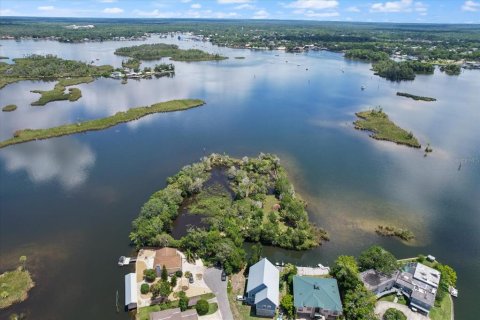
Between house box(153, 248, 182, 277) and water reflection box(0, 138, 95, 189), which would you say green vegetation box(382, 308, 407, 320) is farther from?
water reflection box(0, 138, 95, 189)

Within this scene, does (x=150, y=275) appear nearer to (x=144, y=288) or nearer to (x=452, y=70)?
(x=144, y=288)

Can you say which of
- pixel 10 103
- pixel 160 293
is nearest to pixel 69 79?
pixel 10 103

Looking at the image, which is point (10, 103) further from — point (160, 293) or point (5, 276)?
point (160, 293)

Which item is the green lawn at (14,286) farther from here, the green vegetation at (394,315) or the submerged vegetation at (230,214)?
the green vegetation at (394,315)

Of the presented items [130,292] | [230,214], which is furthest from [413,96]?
[130,292]

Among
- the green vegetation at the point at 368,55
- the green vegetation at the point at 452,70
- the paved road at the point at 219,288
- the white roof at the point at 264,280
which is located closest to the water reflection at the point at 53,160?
the paved road at the point at 219,288

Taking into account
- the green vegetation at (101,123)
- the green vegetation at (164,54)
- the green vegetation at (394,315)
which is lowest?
the green vegetation at (394,315)
